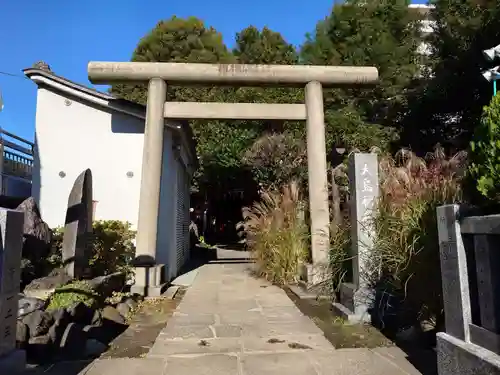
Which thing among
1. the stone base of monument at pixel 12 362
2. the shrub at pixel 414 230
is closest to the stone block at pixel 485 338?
the shrub at pixel 414 230

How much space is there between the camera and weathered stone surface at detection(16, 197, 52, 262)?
19.7 ft

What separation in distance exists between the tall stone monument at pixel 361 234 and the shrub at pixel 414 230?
0.10 metres

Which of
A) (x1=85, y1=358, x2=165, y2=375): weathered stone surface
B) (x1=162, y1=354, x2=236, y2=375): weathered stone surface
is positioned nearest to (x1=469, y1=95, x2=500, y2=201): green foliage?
(x1=162, y1=354, x2=236, y2=375): weathered stone surface

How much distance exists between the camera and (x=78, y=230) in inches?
247

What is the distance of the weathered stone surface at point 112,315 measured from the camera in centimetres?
515

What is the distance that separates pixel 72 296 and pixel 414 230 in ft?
13.2

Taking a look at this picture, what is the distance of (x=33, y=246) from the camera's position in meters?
→ 6.12

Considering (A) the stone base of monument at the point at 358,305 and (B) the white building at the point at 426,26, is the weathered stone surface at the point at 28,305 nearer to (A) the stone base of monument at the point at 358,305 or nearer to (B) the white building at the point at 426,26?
(A) the stone base of monument at the point at 358,305

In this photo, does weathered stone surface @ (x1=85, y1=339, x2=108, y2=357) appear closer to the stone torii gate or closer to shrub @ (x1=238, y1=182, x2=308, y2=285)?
the stone torii gate

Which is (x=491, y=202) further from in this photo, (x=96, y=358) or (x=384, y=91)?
(x=384, y=91)

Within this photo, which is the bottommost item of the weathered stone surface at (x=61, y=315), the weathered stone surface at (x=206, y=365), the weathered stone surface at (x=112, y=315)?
the weathered stone surface at (x=206, y=365)

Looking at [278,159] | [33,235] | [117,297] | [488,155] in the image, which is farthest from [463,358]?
[278,159]

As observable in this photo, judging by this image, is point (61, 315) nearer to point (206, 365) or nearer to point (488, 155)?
point (206, 365)

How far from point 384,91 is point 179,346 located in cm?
1389
